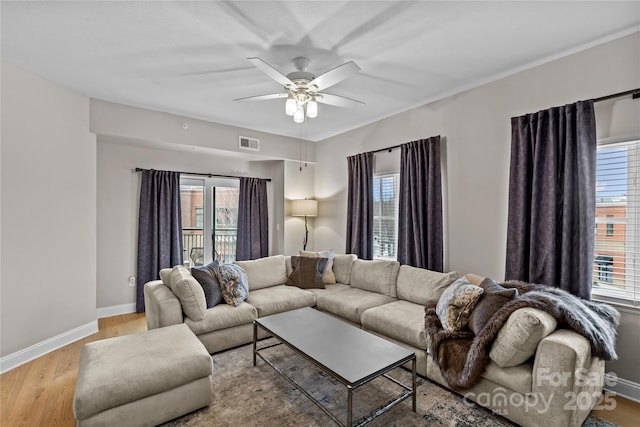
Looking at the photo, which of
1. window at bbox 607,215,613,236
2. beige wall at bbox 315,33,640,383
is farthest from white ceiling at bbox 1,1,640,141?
window at bbox 607,215,613,236

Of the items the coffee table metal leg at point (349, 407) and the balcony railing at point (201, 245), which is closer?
the coffee table metal leg at point (349, 407)

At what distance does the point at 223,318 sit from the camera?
297cm

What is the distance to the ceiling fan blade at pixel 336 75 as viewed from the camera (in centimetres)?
214

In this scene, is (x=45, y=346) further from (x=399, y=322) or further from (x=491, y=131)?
(x=491, y=131)

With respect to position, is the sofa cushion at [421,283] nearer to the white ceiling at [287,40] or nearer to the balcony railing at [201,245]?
the white ceiling at [287,40]

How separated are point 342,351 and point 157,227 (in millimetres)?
3442

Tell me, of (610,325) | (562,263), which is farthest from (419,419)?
(562,263)

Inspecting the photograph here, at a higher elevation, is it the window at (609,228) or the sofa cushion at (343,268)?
the window at (609,228)

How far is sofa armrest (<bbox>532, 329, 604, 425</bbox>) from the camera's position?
1.75 meters

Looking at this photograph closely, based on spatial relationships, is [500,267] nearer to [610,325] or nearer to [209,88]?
[610,325]

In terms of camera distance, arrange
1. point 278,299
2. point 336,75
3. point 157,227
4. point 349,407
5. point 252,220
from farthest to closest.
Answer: point 252,220
point 157,227
point 278,299
point 336,75
point 349,407

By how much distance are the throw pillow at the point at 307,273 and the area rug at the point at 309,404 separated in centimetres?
133

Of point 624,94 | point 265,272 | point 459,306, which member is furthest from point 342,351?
point 624,94

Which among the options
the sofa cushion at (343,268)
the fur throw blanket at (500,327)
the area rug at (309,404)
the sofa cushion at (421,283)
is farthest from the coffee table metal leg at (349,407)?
the sofa cushion at (343,268)
